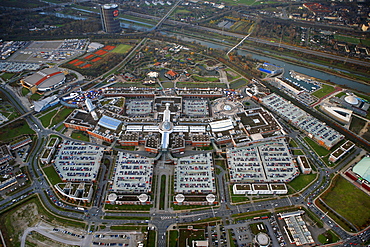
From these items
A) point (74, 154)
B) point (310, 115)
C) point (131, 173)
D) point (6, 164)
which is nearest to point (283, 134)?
point (310, 115)

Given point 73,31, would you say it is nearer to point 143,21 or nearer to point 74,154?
point 143,21

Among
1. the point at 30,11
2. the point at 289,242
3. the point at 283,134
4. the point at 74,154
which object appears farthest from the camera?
→ the point at 30,11

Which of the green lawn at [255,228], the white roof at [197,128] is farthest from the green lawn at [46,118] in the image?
the green lawn at [255,228]

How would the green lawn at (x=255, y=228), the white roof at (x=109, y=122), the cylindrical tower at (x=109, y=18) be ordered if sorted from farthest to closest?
the cylindrical tower at (x=109, y=18), the white roof at (x=109, y=122), the green lawn at (x=255, y=228)

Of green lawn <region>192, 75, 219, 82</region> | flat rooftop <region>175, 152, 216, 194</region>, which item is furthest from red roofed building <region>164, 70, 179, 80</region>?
flat rooftop <region>175, 152, 216, 194</region>

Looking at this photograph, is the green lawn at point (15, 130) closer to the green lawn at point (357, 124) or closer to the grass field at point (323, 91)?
the grass field at point (323, 91)
